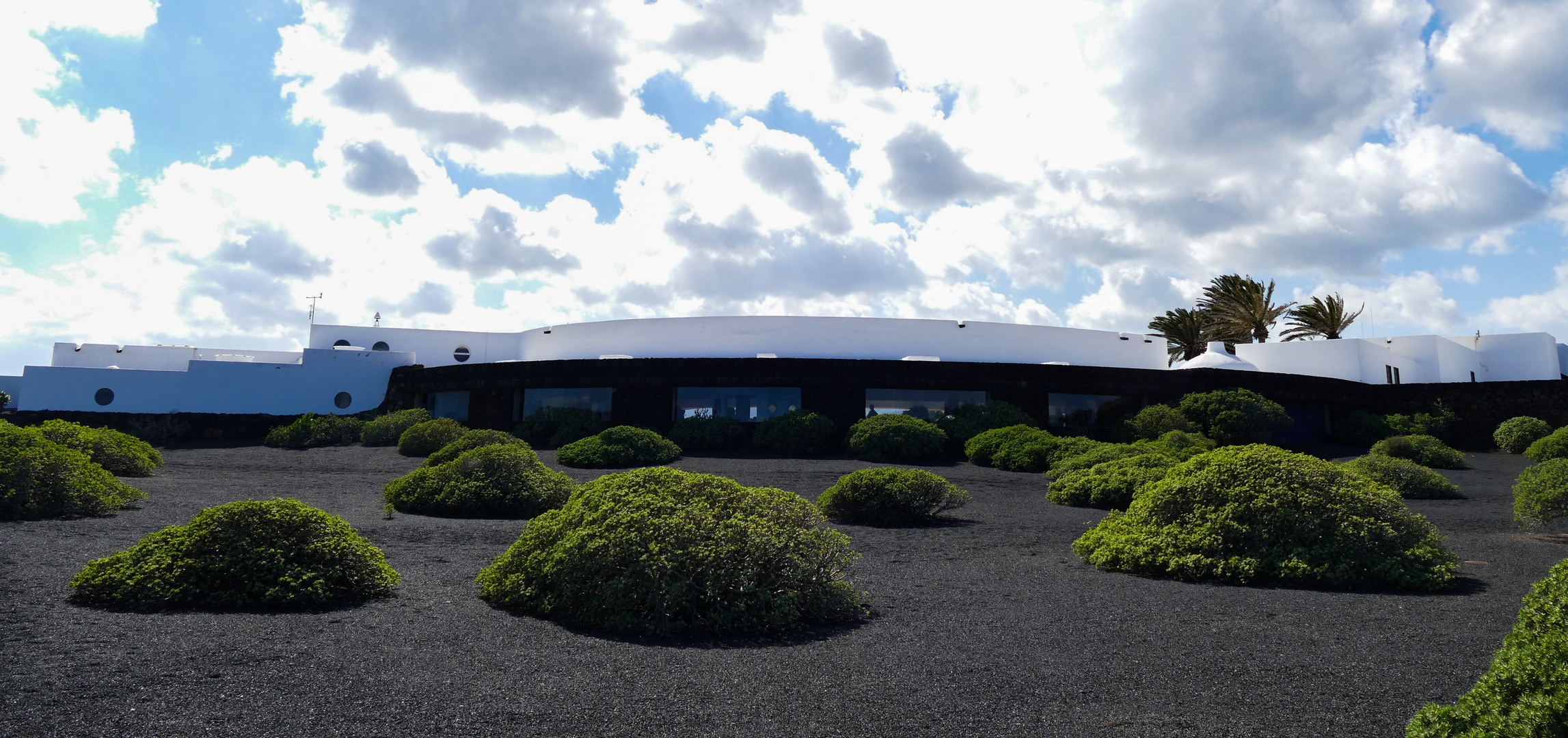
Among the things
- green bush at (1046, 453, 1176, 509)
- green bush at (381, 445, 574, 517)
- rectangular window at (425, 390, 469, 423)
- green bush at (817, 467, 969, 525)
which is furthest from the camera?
rectangular window at (425, 390, 469, 423)

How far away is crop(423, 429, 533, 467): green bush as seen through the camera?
15281 mm

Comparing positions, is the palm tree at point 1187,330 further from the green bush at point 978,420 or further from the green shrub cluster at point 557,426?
the green shrub cluster at point 557,426

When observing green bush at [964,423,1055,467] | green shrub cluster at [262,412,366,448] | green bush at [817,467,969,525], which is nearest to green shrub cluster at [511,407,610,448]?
green shrub cluster at [262,412,366,448]

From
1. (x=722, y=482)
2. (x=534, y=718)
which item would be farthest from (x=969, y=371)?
(x=534, y=718)

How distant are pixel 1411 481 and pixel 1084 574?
10495 mm

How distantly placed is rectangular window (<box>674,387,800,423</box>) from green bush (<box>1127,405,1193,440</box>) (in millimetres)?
9204

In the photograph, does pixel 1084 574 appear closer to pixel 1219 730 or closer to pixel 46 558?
pixel 1219 730

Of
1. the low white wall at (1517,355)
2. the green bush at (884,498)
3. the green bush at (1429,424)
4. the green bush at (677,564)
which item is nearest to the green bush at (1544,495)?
the green bush at (884,498)

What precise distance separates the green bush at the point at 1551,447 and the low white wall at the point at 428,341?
32.3m

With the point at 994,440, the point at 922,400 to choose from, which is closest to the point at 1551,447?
the point at 994,440

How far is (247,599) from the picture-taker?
609cm

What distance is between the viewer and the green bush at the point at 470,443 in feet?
50.1

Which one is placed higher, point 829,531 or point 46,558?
point 829,531

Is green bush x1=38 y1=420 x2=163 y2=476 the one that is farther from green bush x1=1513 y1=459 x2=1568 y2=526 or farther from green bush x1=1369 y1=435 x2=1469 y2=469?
green bush x1=1369 y1=435 x2=1469 y2=469
